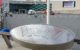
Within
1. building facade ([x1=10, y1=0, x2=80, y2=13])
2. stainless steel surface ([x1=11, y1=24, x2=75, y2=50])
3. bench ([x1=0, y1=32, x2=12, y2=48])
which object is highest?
building facade ([x1=10, y1=0, x2=80, y2=13])

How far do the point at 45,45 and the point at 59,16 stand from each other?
16.5 feet

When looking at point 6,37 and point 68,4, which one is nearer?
point 6,37

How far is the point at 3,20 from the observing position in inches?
306

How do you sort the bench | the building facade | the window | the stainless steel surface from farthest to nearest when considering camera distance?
the window, the building facade, the bench, the stainless steel surface

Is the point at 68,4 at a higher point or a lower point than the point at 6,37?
higher

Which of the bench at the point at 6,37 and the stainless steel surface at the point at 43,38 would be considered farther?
the bench at the point at 6,37

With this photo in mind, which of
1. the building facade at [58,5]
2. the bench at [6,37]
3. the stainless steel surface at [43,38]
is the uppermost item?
the building facade at [58,5]

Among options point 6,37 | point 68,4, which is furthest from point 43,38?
point 68,4

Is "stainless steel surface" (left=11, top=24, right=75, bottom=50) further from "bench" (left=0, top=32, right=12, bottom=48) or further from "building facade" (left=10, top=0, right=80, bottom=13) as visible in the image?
"building facade" (left=10, top=0, right=80, bottom=13)

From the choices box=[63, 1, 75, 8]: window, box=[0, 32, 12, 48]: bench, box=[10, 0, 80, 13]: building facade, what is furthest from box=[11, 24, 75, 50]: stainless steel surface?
box=[63, 1, 75, 8]: window

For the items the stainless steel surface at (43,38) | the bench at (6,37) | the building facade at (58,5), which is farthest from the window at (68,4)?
the stainless steel surface at (43,38)

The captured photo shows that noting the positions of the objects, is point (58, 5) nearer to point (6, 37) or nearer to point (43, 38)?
point (6, 37)

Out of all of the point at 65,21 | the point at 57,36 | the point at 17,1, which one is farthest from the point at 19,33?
the point at 17,1

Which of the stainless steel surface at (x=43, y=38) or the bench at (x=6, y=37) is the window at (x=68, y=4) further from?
the stainless steel surface at (x=43, y=38)
